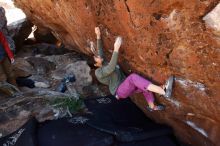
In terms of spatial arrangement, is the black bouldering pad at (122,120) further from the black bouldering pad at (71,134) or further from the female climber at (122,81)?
the female climber at (122,81)

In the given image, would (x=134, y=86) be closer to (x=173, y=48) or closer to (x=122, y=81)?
(x=122, y=81)

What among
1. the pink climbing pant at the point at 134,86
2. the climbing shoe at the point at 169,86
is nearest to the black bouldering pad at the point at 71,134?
the pink climbing pant at the point at 134,86

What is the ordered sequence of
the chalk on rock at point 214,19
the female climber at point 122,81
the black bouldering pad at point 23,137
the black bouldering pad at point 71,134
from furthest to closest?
the black bouldering pad at point 23,137
the black bouldering pad at point 71,134
the female climber at point 122,81
the chalk on rock at point 214,19

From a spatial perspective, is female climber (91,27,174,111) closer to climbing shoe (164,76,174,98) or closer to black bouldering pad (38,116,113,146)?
climbing shoe (164,76,174,98)

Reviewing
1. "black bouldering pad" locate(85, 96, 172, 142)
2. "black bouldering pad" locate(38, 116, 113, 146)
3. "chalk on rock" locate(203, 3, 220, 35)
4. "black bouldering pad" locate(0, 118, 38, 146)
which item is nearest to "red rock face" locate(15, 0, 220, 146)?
"chalk on rock" locate(203, 3, 220, 35)

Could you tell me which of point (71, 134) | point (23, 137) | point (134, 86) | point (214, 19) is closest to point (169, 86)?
point (134, 86)

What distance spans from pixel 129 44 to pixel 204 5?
1.71 m

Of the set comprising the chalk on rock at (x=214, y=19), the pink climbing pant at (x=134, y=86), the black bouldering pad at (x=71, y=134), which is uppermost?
the chalk on rock at (x=214, y=19)

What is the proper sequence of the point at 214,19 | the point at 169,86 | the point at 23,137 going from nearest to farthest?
the point at 214,19 < the point at 169,86 < the point at 23,137

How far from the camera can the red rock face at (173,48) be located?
193 inches

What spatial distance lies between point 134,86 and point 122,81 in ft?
1.06

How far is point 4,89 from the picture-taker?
834cm

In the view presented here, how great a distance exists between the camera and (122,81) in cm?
642

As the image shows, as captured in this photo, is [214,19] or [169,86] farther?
[169,86]
